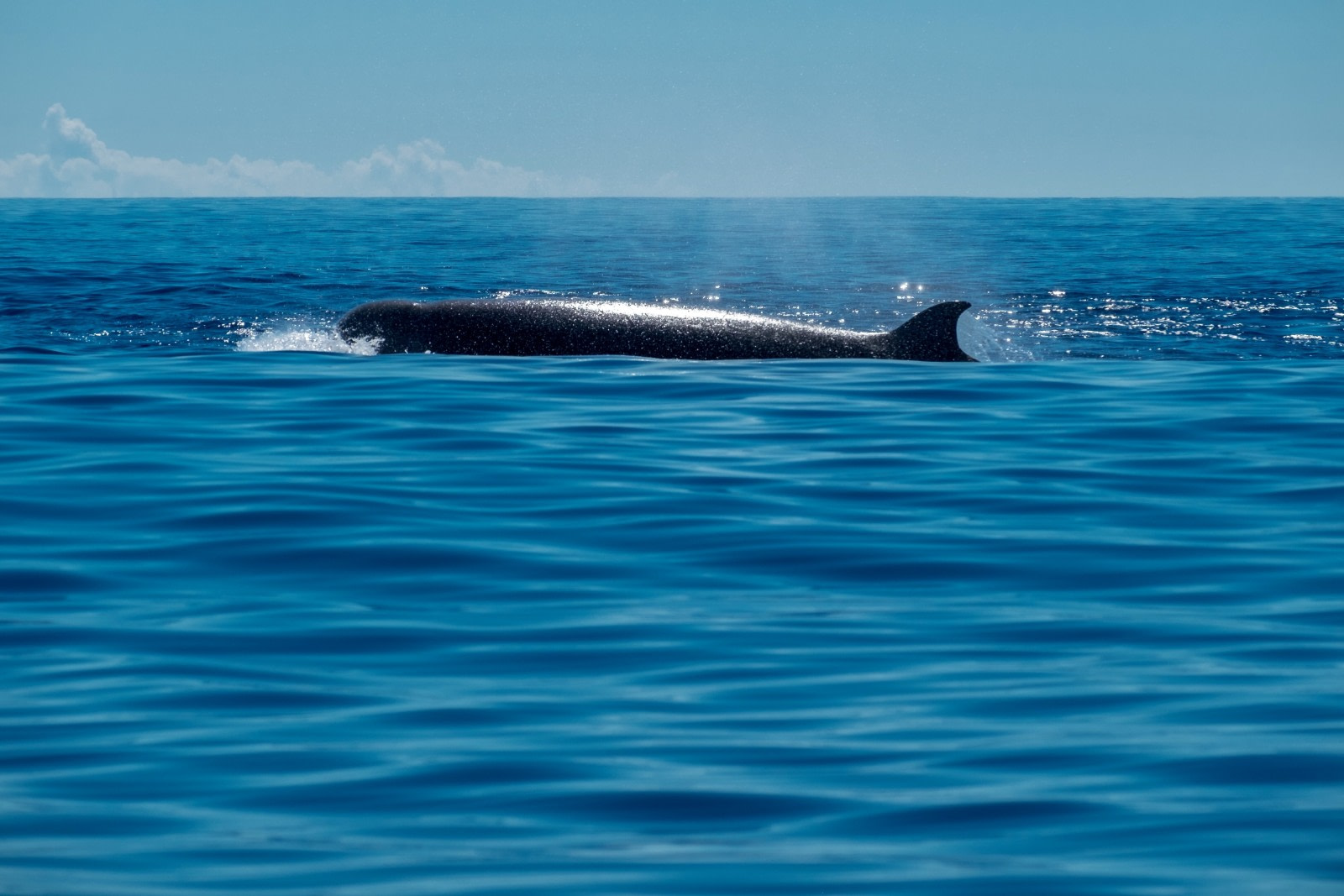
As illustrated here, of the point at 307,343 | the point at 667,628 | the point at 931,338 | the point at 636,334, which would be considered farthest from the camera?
the point at 307,343

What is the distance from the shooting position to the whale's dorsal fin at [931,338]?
58.5 feet

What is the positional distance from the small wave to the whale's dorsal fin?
18.6 ft

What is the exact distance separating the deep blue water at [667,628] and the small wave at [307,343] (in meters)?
1.59

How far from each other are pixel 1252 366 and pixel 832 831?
47.4 ft

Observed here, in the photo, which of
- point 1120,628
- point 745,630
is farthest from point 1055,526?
point 745,630

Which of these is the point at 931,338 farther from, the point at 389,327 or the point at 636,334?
the point at 389,327

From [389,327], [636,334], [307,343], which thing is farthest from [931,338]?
[307,343]

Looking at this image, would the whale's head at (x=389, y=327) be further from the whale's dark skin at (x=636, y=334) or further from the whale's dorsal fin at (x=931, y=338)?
the whale's dorsal fin at (x=931, y=338)

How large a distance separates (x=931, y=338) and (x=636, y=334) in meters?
3.12

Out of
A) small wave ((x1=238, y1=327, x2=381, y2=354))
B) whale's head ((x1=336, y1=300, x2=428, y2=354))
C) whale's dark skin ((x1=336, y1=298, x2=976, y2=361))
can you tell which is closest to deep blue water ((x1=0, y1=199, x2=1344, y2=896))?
whale's dark skin ((x1=336, y1=298, x2=976, y2=361))

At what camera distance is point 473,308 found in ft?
60.9

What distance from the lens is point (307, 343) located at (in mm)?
19750

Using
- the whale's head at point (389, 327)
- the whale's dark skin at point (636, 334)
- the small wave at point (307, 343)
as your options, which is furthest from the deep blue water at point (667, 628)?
the small wave at point (307, 343)

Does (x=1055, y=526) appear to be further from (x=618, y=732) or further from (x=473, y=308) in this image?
(x=473, y=308)
